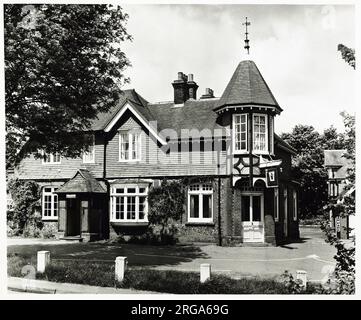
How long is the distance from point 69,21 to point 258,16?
4724 mm

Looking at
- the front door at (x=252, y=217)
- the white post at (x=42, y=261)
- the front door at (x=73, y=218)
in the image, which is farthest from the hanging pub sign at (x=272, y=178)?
the white post at (x=42, y=261)

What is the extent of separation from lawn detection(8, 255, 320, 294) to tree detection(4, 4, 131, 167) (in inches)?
119

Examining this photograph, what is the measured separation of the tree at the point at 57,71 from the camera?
32.6 ft

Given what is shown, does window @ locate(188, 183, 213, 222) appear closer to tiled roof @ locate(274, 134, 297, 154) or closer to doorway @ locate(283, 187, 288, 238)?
doorway @ locate(283, 187, 288, 238)

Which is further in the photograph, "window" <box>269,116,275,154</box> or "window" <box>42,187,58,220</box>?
"window" <box>42,187,58,220</box>

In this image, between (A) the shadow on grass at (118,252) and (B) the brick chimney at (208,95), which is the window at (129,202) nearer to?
(A) the shadow on grass at (118,252)

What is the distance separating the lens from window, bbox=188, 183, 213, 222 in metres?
16.2

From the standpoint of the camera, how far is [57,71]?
1075 centimetres

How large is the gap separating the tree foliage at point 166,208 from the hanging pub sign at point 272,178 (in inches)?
146

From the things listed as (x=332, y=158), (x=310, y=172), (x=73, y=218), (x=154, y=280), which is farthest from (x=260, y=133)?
(x=73, y=218)

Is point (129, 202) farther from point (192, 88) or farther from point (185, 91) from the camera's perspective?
point (192, 88)

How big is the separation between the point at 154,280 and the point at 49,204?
861 cm

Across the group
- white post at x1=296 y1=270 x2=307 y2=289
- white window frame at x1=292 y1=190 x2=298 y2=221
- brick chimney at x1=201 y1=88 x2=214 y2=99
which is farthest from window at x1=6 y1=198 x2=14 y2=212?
white window frame at x1=292 y1=190 x2=298 y2=221

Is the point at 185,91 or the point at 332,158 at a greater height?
the point at 185,91
